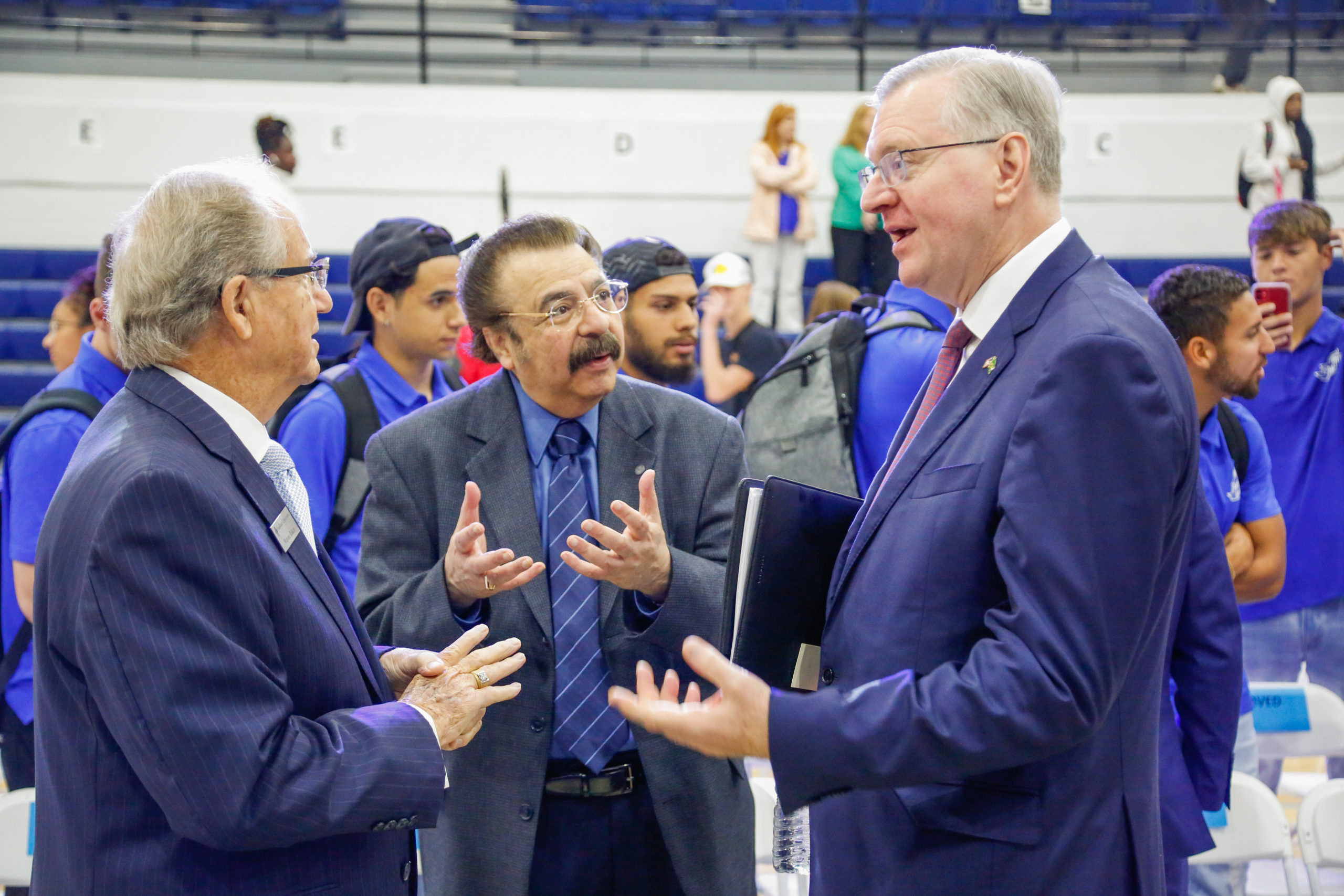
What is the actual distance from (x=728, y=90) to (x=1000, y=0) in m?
2.71

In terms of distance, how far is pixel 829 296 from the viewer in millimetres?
5371

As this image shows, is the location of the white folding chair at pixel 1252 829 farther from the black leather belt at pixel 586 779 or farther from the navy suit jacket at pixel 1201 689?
the black leather belt at pixel 586 779

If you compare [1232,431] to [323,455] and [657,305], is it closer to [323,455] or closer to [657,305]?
[657,305]

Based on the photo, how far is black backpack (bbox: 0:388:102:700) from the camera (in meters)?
2.63

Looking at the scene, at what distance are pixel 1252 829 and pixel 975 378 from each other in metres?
1.83

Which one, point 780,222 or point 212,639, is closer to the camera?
point 212,639

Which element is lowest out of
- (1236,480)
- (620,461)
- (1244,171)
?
(1236,480)

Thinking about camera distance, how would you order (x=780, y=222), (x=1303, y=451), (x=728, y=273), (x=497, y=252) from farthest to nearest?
(x=780, y=222)
(x=728, y=273)
(x=1303, y=451)
(x=497, y=252)

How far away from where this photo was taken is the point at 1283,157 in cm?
839

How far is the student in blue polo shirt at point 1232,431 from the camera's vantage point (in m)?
2.68

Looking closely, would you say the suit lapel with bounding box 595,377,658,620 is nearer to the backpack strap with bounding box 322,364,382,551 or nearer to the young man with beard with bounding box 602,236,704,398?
the backpack strap with bounding box 322,364,382,551

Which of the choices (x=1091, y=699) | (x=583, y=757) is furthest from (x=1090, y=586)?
(x=583, y=757)

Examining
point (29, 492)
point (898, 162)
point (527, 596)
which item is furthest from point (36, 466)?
point (898, 162)

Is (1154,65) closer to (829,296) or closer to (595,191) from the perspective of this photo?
(595,191)
